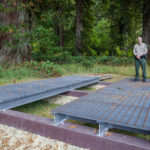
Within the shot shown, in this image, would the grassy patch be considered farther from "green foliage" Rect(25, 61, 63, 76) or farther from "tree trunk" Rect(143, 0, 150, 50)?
"tree trunk" Rect(143, 0, 150, 50)

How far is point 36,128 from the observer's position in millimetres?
2580

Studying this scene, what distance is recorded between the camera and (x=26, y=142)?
2486 millimetres

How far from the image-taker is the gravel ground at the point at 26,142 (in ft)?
7.65

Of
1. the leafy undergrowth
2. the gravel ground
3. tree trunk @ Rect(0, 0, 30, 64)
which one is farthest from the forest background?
the gravel ground

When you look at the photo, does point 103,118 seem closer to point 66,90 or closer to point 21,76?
point 66,90

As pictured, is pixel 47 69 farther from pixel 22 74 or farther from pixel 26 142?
pixel 26 142

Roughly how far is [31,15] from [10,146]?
33.6ft

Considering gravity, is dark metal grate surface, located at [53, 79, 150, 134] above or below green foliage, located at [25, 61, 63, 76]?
below

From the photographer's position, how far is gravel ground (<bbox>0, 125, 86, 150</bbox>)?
2.33 m

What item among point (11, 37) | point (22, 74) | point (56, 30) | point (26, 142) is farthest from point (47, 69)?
point (56, 30)

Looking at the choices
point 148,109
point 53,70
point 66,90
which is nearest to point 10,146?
point 148,109

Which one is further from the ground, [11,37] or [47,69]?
[11,37]

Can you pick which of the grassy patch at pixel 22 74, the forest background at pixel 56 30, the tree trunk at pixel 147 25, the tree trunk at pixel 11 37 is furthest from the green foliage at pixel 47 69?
the tree trunk at pixel 147 25

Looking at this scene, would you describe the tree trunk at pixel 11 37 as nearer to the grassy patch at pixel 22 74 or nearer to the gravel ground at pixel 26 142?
the grassy patch at pixel 22 74
